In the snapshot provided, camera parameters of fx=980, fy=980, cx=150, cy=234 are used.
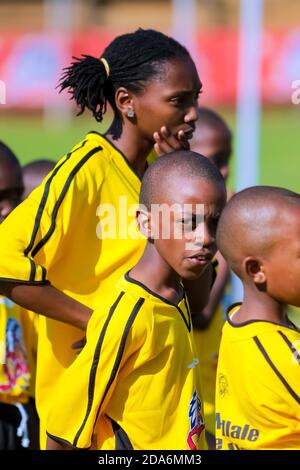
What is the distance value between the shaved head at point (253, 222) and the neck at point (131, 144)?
73cm

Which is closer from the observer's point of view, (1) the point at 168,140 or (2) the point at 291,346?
(2) the point at 291,346

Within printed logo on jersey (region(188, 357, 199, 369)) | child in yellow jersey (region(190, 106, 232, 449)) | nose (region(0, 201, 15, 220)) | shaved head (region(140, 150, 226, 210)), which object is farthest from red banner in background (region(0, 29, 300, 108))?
printed logo on jersey (region(188, 357, 199, 369))

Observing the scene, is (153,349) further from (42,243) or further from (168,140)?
(168,140)

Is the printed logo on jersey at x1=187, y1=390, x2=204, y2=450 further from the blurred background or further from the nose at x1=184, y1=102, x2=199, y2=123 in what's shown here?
the blurred background

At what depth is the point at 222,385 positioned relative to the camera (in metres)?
3.54

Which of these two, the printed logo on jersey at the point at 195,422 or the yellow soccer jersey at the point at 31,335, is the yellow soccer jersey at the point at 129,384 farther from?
the yellow soccer jersey at the point at 31,335

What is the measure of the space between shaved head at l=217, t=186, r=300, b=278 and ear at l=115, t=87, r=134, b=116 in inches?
34.1

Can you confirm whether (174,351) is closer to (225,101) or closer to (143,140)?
(143,140)

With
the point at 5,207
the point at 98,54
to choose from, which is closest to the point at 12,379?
the point at 5,207

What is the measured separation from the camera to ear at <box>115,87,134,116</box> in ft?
14.0

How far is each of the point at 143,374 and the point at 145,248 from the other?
530mm

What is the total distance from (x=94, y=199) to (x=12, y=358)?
140cm

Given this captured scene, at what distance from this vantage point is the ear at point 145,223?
12.2ft

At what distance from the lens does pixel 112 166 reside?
13.4 feet
